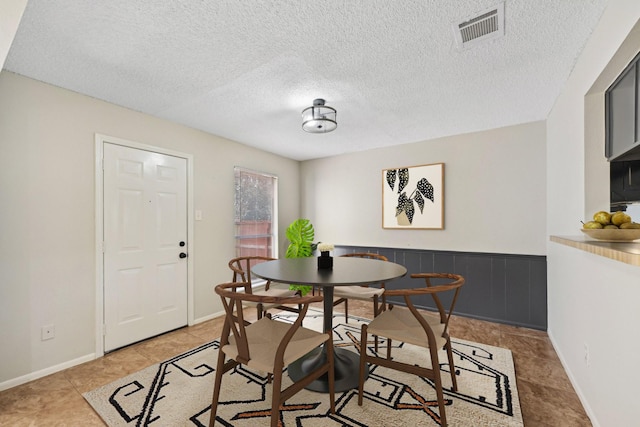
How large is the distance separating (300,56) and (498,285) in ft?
11.2

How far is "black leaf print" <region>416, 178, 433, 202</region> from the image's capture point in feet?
13.2

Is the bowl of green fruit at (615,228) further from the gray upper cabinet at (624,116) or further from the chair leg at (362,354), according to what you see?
the chair leg at (362,354)

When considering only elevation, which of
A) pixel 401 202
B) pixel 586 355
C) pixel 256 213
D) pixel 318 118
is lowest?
pixel 586 355

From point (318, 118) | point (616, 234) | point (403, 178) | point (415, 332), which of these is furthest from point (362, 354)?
point (403, 178)

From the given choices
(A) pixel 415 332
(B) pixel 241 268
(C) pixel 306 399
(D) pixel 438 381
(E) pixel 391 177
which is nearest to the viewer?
(D) pixel 438 381

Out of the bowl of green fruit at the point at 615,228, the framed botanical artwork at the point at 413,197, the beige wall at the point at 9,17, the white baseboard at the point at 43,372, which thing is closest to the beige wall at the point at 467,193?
the framed botanical artwork at the point at 413,197

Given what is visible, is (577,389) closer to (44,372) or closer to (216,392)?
(216,392)

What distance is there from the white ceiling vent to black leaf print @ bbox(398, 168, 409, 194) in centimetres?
240

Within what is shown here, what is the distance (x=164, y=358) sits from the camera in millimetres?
2607

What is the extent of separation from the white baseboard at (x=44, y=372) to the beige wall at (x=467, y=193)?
136 inches

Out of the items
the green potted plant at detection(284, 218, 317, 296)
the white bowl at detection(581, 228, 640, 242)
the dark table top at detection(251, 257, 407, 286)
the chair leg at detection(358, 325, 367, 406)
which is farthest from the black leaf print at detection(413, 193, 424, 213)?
the white bowl at detection(581, 228, 640, 242)

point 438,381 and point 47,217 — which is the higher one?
point 47,217

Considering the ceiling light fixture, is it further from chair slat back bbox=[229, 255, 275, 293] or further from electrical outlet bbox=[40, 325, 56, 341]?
electrical outlet bbox=[40, 325, 56, 341]

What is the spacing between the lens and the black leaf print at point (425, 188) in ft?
13.2
